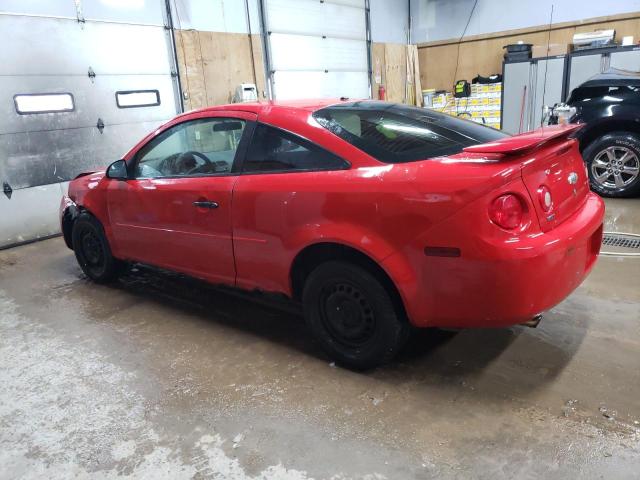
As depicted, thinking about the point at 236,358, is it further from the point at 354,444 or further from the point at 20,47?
the point at 20,47

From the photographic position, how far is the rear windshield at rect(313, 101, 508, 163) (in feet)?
7.66

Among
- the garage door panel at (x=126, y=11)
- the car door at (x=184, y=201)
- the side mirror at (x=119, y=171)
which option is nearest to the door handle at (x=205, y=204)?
the car door at (x=184, y=201)

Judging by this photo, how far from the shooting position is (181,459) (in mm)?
2027

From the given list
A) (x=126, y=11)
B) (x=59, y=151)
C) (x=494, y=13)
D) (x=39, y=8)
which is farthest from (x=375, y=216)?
(x=494, y=13)

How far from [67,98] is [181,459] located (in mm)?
5735

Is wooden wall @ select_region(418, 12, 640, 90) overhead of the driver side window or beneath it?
overhead

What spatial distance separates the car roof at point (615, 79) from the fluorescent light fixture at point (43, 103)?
6.45 metres

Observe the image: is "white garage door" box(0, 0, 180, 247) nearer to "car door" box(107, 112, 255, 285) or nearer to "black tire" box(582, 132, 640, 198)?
"car door" box(107, 112, 255, 285)

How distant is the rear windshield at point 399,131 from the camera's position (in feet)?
7.66

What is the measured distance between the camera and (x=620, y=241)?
14.0 feet

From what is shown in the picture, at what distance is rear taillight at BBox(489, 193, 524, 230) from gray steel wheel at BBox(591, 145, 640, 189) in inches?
171

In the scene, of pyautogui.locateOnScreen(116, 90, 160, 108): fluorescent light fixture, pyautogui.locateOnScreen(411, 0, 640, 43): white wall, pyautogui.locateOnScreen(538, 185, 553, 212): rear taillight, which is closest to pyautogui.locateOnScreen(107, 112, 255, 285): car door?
pyautogui.locateOnScreen(538, 185, 553, 212): rear taillight

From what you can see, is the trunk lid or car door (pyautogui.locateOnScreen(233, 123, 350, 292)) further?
car door (pyautogui.locateOnScreen(233, 123, 350, 292))

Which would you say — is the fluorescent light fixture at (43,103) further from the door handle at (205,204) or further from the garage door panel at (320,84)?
the door handle at (205,204)
